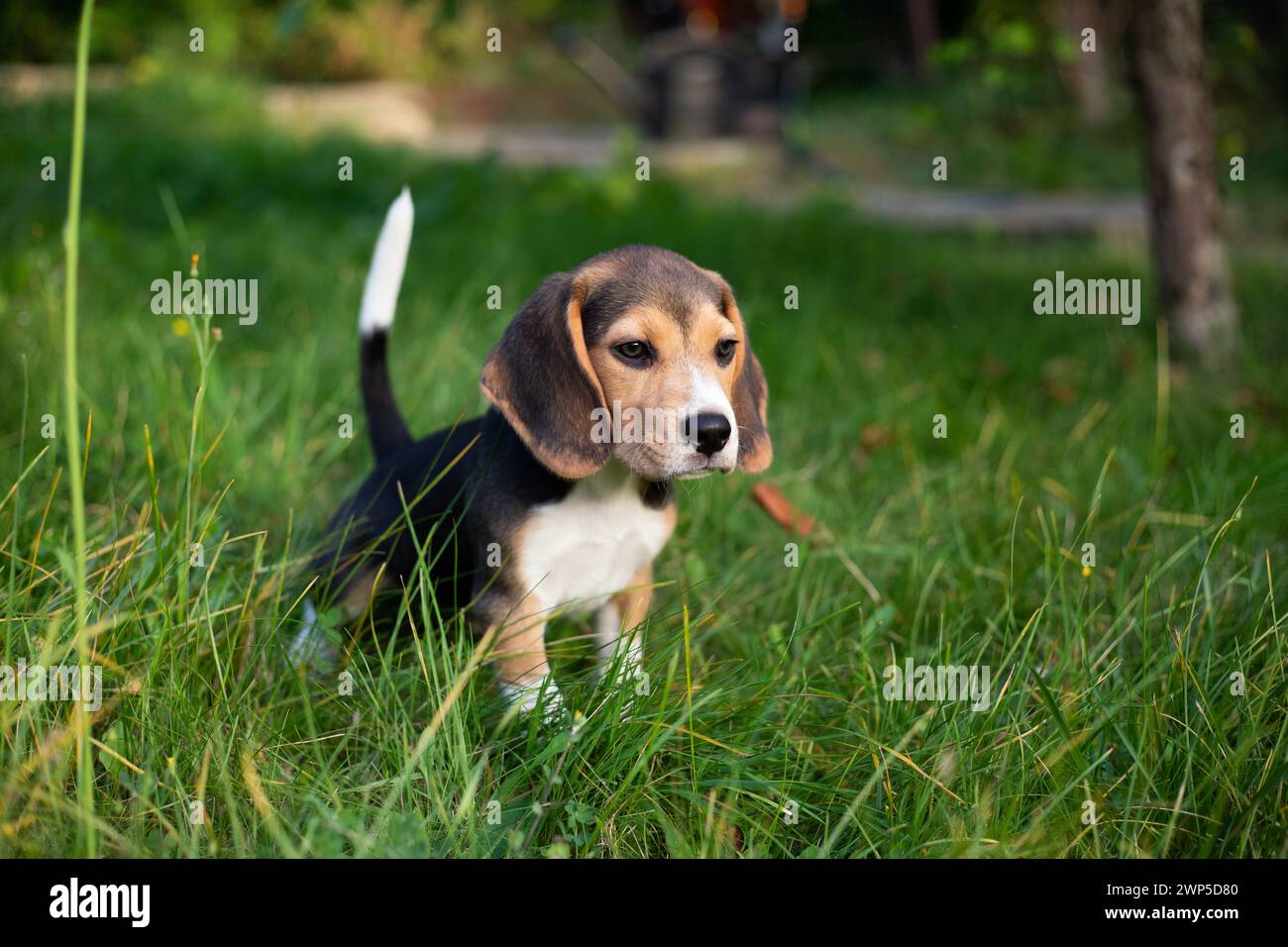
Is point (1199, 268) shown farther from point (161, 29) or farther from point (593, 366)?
point (161, 29)

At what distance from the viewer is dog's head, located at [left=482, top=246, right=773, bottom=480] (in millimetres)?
2676

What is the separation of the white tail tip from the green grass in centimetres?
54

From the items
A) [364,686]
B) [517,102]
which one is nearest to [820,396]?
[364,686]

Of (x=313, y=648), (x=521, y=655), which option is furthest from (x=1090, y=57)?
(x=313, y=648)

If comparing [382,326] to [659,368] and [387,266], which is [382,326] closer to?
[387,266]

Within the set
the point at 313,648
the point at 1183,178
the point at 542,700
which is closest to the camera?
the point at 542,700

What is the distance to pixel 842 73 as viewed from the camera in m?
24.1

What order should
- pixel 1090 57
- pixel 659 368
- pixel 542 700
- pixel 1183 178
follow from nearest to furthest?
pixel 542 700 → pixel 659 368 → pixel 1183 178 → pixel 1090 57

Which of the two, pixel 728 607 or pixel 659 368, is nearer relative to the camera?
pixel 659 368

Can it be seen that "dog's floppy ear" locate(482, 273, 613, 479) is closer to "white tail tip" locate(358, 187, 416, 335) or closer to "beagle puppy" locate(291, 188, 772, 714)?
"beagle puppy" locate(291, 188, 772, 714)

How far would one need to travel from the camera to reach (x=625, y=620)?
10.2ft

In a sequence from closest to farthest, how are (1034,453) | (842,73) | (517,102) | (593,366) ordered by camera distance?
1. (593,366)
2. (1034,453)
3. (517,102)
4. (842,73)

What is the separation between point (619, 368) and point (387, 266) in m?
1.02
